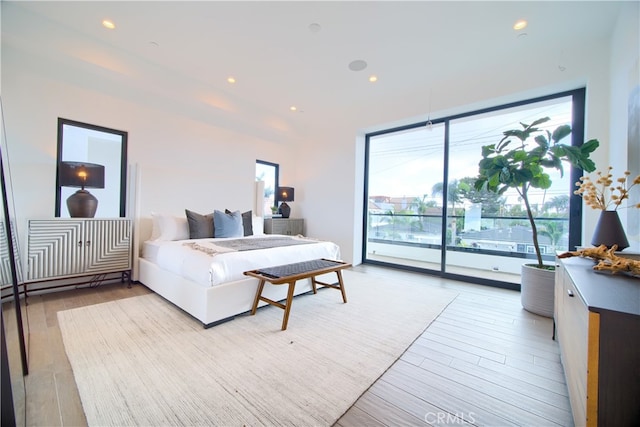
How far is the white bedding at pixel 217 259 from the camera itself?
239 centimetres

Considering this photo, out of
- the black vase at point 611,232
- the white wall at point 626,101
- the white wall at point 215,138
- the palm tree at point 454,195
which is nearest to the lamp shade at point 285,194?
the white wall at point 215,138

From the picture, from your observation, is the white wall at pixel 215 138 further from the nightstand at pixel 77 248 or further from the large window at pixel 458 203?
the nightstand at pixel 77 248

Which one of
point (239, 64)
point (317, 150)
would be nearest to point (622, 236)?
point (239, 64)

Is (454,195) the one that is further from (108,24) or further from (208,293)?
(108,24)

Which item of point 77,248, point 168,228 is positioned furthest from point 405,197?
point 77,248

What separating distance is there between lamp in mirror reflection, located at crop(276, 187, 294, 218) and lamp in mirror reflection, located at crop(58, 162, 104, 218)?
118 inches

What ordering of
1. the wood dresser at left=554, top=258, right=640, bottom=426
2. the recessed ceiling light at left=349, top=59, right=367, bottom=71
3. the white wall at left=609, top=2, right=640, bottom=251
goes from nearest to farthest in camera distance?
the wood dresser at left=554, top=258, right=640, bottom=426
the white wall at left=609, top=2, right=640, bottom=251
the recessed ceiling light at left=349, top=59, right=367, bottom=71

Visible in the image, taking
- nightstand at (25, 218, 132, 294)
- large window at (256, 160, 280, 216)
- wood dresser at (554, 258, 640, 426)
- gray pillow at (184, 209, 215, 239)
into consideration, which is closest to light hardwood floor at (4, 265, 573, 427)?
nightstand at (25, 218, 132, 294)

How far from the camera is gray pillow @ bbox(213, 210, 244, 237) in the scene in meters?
3.72

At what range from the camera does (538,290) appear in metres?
2.71

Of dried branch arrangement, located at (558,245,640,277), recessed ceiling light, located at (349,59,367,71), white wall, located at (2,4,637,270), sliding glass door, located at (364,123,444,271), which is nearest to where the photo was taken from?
dried branch arrangement, located at (558,245,640,277)

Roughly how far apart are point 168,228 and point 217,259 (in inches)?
62.9

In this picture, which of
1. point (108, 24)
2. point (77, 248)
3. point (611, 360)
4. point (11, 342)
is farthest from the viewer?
point (77, 248)

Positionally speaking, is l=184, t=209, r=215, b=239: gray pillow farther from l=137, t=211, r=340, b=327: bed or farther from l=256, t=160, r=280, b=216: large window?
l=256, t=160, r=280, b=216: large window
